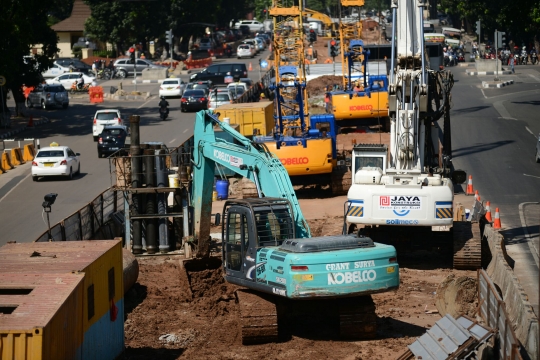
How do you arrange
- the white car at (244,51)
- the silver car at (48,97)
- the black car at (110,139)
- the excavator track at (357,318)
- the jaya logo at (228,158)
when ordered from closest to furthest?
1. the excavator track at (357,318)
2. the jaya logo at (228,158)
3. the black car at (110,139)
4. the silver car at (48,97)
5. the white car at (244,51)

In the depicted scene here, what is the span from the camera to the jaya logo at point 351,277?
15.6 meters

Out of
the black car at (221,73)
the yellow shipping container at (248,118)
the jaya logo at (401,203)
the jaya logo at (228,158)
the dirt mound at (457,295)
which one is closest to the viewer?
the dirt mound at (457,295)

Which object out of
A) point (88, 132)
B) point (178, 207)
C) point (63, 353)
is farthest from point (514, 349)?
point (88, 132)

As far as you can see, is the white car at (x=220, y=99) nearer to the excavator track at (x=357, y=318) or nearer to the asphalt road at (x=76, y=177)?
the asphalt road at (x=76, y=177)

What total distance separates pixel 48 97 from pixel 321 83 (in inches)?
772

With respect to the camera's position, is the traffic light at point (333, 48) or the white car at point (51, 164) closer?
the white car at point (51, 164)

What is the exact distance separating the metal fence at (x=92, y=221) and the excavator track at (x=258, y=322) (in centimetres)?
696

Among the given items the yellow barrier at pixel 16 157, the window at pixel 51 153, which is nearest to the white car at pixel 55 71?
the yellow barrier at pixel 16 157

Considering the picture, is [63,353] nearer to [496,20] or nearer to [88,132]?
[88,132]

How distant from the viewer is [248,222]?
674 inches

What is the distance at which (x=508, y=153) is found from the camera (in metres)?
41.0

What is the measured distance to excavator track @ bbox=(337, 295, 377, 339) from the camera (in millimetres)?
16703

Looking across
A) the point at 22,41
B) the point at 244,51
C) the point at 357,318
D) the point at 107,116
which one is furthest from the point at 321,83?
the point at 357,318

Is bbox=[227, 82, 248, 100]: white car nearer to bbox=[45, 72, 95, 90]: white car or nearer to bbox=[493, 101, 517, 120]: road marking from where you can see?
bbox=[493, 101, 517, 120]: road marking
